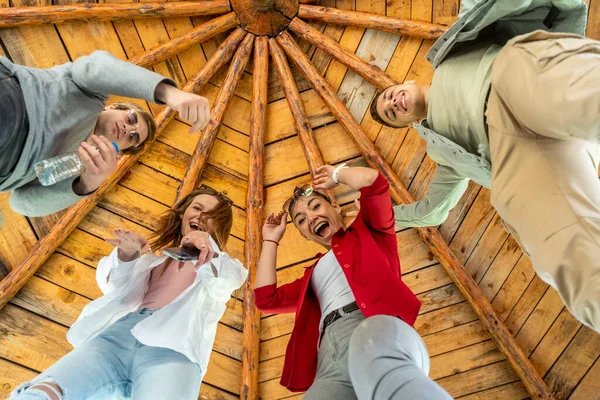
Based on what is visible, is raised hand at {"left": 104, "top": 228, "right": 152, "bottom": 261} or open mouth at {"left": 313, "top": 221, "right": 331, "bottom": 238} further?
open mouth at {"left": 313, "top": 221, "right": 331, "bottom": 238}

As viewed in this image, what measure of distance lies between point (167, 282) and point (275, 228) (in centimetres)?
91

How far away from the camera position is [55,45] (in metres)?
5.36

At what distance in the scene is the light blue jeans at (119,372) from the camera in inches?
115

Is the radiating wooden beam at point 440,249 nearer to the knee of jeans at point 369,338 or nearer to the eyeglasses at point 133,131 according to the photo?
the eyeglasses at point 133,131

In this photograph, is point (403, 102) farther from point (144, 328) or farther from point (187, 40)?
point (187, 40)

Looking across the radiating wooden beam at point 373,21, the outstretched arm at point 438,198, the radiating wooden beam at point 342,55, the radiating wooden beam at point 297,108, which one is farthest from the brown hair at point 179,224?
the radiating wooden beam at point 373,21

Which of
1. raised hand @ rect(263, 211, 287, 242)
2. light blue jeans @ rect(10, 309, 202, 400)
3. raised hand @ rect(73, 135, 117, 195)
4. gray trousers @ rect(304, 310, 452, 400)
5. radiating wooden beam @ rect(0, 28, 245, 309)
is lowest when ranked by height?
gray trousers @ rect(304, 310, 452, 400)

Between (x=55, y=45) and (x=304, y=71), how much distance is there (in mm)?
2754

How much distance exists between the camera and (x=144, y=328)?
326 cm

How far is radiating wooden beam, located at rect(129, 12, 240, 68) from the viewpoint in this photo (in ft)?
18.6

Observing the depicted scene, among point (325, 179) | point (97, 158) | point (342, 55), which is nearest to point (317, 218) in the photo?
point (325, 179)

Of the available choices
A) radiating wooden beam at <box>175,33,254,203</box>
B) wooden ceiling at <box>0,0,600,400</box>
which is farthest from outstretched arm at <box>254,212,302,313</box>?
radiating wooden beam at <box>175,33,254,203</box>

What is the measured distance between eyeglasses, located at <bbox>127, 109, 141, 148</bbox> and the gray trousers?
1.89 m

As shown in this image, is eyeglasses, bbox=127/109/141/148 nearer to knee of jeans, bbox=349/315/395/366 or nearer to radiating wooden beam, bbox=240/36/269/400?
knee of jeans, bbox=349/315/395/366
